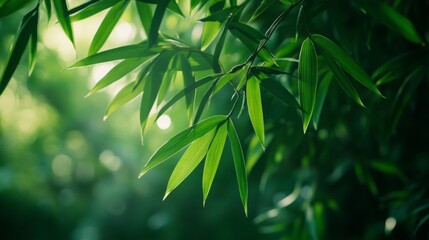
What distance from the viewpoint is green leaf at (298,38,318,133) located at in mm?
747

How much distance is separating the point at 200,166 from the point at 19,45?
2.17m

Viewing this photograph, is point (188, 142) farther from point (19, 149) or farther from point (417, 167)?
point (19, 149)

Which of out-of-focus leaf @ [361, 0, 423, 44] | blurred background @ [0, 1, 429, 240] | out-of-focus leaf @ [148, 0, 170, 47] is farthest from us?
blurred background @ [0, 1, 429, 240]

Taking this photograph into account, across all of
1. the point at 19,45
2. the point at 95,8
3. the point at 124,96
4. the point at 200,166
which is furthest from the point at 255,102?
the point at 200,166

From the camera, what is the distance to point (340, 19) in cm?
112

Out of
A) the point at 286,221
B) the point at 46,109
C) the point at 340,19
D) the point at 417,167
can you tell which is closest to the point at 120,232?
the point at 46,109

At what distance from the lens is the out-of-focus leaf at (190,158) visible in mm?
840

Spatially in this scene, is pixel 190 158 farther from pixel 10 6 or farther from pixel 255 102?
pixel 10 6

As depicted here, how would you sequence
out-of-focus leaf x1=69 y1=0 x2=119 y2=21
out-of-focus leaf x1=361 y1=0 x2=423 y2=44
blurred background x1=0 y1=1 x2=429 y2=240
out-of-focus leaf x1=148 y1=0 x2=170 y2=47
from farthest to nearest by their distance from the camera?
1. blurred background x1=0 y1=1 x2=429 y2=240
2. out-of-focus leaf x1=69 y1=0 x2=119 y2=21
3. out-of-focus leaf x1=148 y1=0 x2=170 y2=47
4. out-of-focus leaf x1=361 y1=0 x2=423 y2=44

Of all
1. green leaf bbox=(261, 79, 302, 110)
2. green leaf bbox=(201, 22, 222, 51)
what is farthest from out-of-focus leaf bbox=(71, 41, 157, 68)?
green leaf bbox=(261, 79, 302, 110)

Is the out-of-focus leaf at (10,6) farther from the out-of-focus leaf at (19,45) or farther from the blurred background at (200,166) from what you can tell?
the blurred background at (200,166)

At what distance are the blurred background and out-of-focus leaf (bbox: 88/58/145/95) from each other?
83 millimetres

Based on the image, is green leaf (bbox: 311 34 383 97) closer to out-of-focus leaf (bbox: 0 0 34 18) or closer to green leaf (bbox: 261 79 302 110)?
green leaf (bbox: 261 79 302 110)

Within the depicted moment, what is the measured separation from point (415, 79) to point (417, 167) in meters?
0.80
